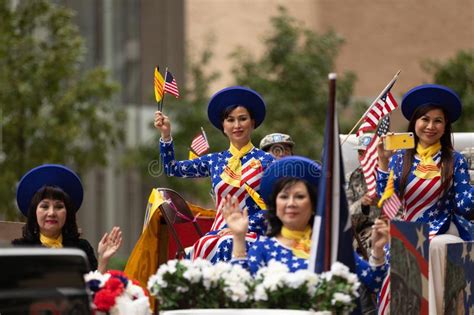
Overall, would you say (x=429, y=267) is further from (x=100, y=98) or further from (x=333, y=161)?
(x=100, y=98)

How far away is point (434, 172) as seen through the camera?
10.1 metres

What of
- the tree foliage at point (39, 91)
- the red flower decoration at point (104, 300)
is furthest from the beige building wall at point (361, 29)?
the red flower decoration at point (104, 300)

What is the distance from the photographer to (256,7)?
37.6 metres

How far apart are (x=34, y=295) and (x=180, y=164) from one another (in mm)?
4452

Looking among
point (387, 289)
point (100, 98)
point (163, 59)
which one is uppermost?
point (163, 59)

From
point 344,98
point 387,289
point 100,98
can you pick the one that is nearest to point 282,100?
point 344,98

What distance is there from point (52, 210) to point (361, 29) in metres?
28.4

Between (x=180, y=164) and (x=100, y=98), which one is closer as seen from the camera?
(x=180, y=164)

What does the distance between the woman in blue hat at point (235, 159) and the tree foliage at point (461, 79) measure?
13400 millimetres

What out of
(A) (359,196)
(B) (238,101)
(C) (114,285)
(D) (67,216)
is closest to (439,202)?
(A) (359,196)

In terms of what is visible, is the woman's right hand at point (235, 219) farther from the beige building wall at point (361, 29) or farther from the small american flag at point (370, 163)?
the beige building wall at point (361, 29)

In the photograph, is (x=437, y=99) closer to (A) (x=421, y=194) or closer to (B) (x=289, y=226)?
(A) (x=421, y=194)

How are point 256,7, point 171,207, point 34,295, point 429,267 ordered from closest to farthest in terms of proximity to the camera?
point 34,295 < point 429,267 < point 171,207 < point 256,7

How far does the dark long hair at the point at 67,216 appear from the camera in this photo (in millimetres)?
9766
